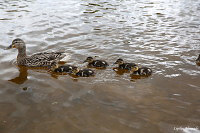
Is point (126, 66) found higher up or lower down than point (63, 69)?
higher up

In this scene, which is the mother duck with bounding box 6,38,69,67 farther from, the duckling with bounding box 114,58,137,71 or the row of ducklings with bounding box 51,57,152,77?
the duckling with bounding box 114,58,137,71

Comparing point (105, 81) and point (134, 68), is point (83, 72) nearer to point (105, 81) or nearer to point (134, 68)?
point (105, 81)

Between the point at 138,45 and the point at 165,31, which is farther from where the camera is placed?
the point at 165,31

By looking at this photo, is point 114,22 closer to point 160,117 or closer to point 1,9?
point 1,9

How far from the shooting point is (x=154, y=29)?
8930 millimetres

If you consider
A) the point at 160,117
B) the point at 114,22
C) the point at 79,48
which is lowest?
the point at 160,117

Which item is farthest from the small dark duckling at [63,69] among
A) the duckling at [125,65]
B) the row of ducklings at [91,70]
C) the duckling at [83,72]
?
the duckling at [125,65]

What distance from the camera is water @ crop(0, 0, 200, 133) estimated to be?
364 centimetres

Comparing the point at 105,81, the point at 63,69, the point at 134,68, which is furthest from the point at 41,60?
the point at 134,68

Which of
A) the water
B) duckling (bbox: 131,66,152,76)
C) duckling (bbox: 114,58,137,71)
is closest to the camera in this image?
the water

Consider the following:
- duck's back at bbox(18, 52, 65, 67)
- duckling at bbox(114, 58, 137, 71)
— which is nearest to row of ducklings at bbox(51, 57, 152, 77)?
duckling at bbox(114, 58, 137, 71)

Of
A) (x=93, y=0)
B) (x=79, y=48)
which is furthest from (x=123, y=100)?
(x=93, y=0)

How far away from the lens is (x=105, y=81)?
5.00 metres

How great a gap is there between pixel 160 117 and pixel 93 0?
12.4 metres
